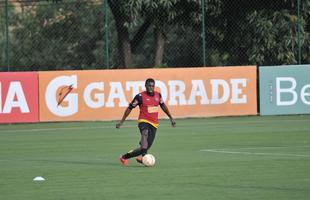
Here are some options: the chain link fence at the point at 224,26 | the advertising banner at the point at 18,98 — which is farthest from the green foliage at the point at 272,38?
the advertising banner at the point at 18,98

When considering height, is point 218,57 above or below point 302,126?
above

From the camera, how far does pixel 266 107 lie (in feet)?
119

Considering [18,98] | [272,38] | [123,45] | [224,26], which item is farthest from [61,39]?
[18,98]

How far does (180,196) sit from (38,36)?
5846 centimetres

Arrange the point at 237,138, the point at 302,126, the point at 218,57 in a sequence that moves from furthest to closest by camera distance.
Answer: the point at 218,57
the point at 302,126
the point at 237,138

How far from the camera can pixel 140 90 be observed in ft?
115

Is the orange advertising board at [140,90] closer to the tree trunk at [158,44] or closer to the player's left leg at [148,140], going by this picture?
the tree trunk at [158,44]

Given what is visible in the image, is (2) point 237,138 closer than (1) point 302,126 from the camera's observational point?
Yes

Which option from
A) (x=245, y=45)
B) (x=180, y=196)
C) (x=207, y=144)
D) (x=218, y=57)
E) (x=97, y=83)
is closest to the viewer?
(x=180, y=196)

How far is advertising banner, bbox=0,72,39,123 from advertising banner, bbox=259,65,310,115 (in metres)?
7.96

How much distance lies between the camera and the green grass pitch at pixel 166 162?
15.7 meters

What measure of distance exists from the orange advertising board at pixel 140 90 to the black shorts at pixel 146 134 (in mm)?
14417

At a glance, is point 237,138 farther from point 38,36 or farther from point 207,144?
point 38,36

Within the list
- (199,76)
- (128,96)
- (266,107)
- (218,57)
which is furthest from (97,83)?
(218,57)
